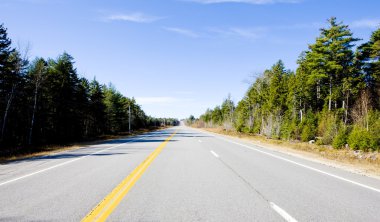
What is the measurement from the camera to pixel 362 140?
75.5ft

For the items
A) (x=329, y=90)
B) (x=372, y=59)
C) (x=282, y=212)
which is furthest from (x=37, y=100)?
(x=372, y=59)

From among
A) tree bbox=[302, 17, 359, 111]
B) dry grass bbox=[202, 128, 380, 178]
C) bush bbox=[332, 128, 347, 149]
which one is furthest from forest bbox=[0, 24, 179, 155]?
tree bbox=[302, 17, 359, 111]

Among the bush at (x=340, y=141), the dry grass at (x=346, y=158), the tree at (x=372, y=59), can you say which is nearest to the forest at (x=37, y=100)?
the dry grass at (x=346, y=158)

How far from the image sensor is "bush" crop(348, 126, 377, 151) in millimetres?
22544

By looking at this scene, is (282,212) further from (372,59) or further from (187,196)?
(372,59)

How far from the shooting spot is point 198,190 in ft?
19.9

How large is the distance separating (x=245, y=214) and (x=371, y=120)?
96.3 feet

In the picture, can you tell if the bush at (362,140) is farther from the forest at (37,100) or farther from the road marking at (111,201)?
the forest at (37,100)

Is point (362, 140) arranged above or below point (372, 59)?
below

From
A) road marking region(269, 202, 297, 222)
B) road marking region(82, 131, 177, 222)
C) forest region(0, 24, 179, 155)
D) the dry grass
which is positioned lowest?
the dry grass

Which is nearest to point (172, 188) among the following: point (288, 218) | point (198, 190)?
point (198, 190)

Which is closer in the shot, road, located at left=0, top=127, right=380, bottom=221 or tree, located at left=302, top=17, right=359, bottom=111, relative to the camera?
road, located at left=0, top=127, right=380, bottom=221

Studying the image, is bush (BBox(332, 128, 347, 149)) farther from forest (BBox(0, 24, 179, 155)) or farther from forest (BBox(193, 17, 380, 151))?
forest (BBox(0, 24, 179, 155))

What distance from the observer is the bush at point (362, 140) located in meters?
22.5
